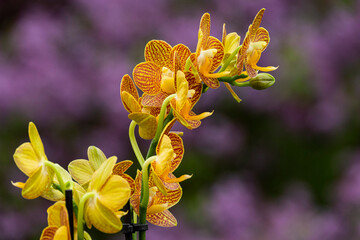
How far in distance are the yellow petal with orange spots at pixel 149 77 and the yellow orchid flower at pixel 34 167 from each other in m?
0.11

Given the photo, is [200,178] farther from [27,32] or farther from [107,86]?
[27,32]

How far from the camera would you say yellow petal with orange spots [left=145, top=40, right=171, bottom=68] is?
1.76ft

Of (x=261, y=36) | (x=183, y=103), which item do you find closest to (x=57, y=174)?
(x=183, y=103)

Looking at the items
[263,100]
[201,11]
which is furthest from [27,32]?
[263,100]

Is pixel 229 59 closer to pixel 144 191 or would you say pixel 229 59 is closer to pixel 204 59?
pixel 204 59

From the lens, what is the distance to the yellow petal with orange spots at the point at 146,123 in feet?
1.60

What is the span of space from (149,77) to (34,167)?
0.45 feet

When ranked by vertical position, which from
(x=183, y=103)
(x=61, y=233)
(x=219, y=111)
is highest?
A: (x=219, y=111)

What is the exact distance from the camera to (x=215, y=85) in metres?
0.51

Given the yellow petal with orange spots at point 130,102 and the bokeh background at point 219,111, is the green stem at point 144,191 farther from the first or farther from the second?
the bokeh background at point 219,111

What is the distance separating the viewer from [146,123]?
497 millimetres

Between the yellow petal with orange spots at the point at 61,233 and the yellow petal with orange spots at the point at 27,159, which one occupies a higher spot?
the yellow petal with orange spots at the point at 27,159

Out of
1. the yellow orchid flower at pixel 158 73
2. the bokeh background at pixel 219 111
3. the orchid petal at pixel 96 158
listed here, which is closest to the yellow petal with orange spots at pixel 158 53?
the yellow orchid flower at pixel 158 73

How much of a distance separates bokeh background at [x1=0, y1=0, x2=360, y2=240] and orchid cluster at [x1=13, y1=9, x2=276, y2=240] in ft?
5.16
